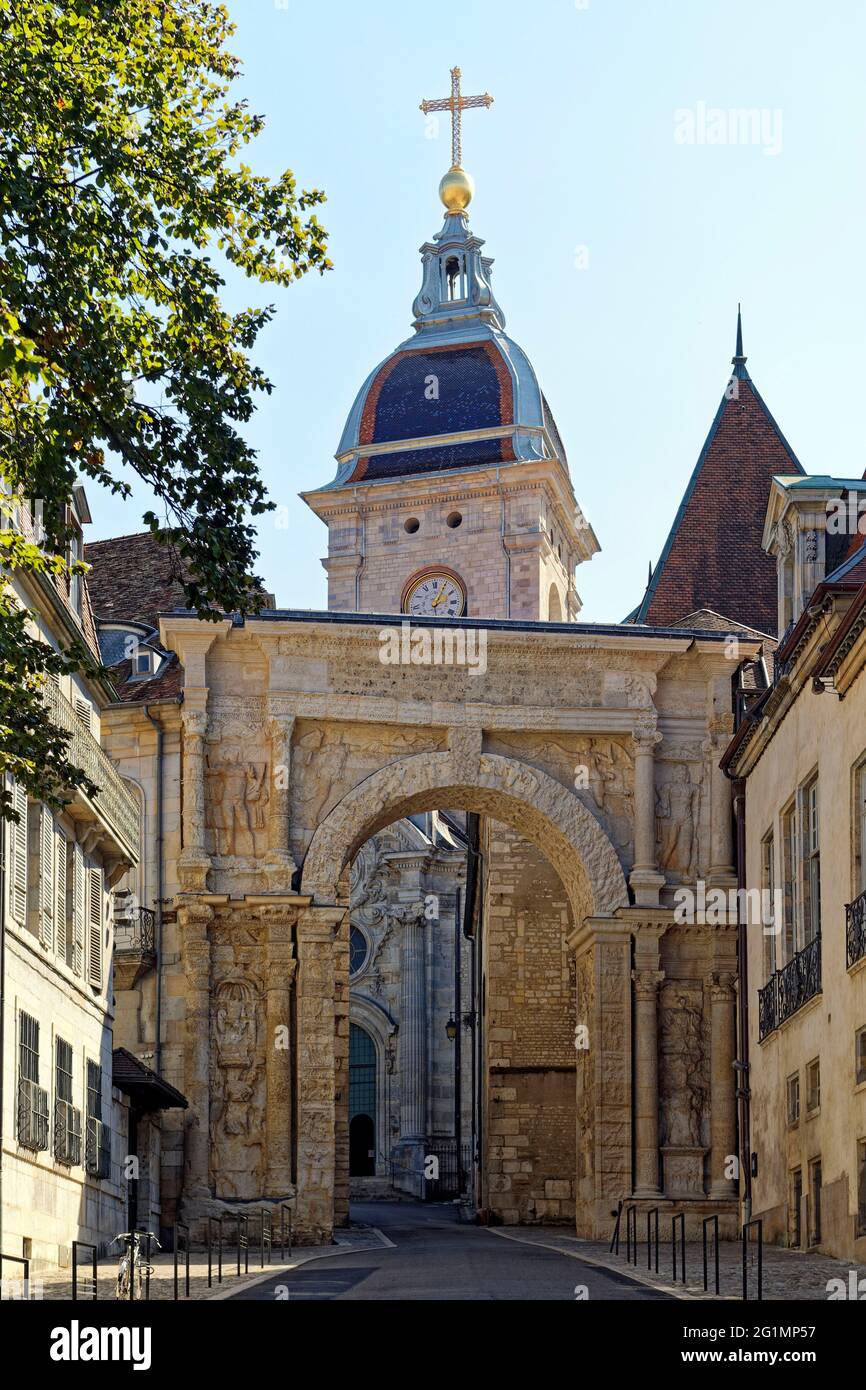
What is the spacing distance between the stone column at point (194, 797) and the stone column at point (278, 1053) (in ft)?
3.77

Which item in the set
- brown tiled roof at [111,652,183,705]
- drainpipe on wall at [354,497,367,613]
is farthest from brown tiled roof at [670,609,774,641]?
drainpipe on wall at [354,497,367,613]

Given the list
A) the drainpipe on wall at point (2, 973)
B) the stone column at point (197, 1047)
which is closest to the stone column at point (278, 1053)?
the stone column at point (197, 1047)

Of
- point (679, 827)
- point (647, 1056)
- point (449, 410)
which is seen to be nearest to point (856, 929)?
point (647, 1056)

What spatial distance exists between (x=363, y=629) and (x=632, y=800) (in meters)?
4.95

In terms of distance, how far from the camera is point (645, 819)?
33906mm

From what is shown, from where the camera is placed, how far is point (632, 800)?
1355 inches

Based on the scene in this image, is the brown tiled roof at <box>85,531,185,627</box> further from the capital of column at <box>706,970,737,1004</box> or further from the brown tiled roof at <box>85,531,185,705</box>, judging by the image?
the capital of column at <box>706,970,737,1004</box>

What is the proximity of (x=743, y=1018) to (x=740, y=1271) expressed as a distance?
35.1 ft

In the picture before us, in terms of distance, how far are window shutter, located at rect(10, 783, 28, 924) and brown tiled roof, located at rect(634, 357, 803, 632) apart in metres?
19.1

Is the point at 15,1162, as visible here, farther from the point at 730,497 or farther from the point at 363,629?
the point at 730,497

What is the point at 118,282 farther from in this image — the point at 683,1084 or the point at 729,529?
the point at 729,529

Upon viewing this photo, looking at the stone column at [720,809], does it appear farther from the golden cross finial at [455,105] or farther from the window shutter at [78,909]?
the golden cross finial at [455,105]

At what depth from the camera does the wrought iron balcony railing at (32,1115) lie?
21.9m
